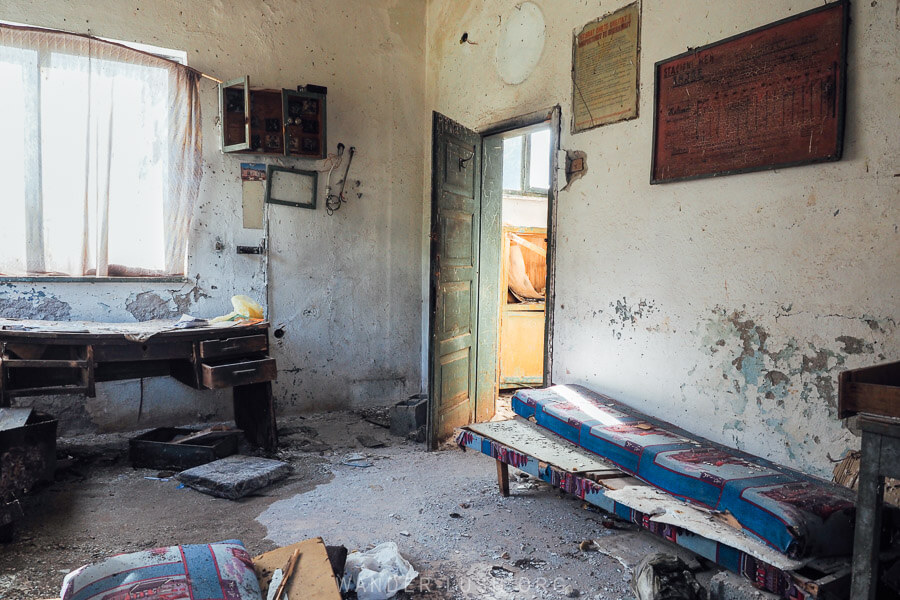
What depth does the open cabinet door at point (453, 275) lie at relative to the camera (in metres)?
4.31

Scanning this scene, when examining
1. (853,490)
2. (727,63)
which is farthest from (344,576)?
(727,63)

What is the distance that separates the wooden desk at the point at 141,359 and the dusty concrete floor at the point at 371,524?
1.70 feet

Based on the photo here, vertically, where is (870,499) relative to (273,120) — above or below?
below

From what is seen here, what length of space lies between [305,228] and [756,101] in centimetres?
361

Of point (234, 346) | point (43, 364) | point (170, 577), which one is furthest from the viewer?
point (234, 346)

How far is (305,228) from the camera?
5.16 m

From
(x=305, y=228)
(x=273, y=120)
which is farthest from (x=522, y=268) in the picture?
(x=273, y=120)

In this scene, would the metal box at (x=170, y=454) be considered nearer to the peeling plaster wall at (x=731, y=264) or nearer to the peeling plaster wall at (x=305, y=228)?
the peeling plaster wall at (x=305, y=228)

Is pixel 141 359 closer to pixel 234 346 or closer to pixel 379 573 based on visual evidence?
pixel 234 346

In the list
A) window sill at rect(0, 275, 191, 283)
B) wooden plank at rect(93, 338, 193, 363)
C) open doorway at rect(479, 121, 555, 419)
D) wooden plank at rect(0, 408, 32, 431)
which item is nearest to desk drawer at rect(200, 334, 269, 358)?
wooden plank at rect(93, 338, 193, 363)

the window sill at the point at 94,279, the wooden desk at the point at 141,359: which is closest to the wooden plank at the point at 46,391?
the wooden desk at the point at 141,359

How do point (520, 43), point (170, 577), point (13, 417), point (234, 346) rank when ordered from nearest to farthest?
point (170, 577) < point (13, 417) < point (234, 346) < point (520, 43)

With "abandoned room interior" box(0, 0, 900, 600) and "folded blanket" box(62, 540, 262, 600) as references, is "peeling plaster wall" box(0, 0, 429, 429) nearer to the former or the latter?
"abandoned room interior" box(0, 0, 900, 600)

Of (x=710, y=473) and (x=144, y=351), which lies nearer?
(x=710, y=473)
